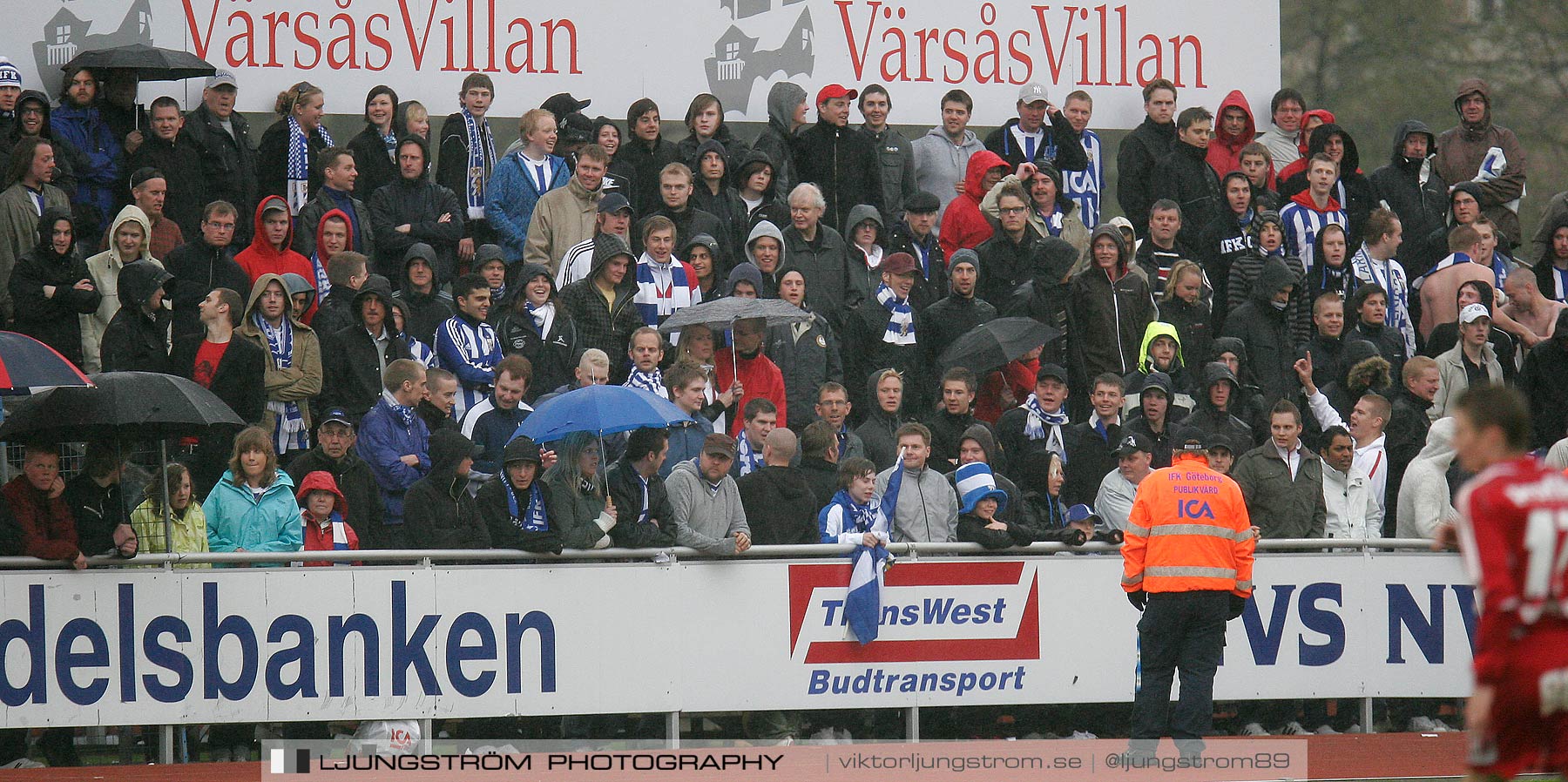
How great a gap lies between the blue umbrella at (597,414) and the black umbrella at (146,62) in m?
4.75

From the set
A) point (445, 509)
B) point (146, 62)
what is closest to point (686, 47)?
point (146, 62)

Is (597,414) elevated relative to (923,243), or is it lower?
lower

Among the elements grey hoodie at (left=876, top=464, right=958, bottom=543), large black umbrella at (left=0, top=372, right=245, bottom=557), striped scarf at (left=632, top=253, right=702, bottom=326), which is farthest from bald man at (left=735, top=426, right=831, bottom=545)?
large black umbrella at (left=0, top=372, right=245, bottom=557)

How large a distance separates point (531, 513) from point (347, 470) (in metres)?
1.23

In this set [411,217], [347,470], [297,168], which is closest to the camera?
[347,470]

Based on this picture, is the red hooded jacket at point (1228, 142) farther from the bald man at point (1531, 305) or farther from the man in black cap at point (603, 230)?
the man in black cap at point (603, 230)

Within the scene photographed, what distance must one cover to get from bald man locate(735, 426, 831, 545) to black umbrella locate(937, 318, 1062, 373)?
2112 millimetres

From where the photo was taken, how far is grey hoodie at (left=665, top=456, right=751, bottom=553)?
12547mm

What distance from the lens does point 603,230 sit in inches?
575

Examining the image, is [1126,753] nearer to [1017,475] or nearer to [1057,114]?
[1017,475]

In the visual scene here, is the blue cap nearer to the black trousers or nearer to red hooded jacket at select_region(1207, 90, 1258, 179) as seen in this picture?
the black trousers

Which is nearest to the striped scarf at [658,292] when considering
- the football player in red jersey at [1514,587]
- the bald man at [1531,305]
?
the bald man at [1531,305]

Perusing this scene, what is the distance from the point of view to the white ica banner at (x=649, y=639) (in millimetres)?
11711

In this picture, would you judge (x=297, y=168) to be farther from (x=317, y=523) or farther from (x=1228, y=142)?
(x=1228, y=142)
